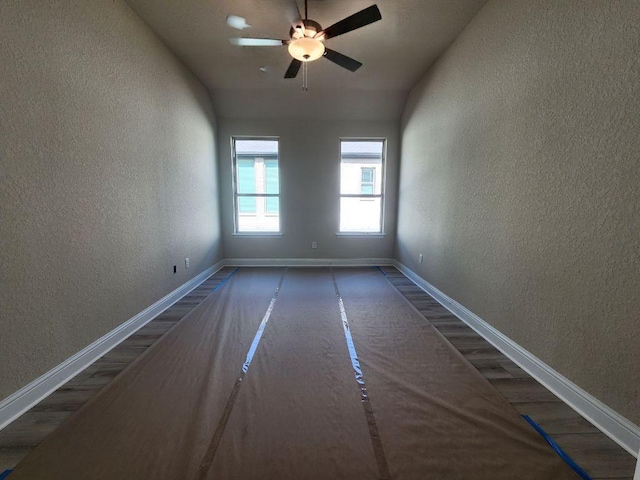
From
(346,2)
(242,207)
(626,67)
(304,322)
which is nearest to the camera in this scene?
(626,67)

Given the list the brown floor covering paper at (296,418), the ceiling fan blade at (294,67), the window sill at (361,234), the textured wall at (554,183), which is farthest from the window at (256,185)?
the textured wall at (554,183)

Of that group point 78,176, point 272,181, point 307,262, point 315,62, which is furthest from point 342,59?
point 307,262

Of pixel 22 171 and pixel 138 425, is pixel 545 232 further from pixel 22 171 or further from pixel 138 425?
pixel 22 171

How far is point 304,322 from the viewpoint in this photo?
2.65 meters

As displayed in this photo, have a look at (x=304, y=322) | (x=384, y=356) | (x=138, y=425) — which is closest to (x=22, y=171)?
(x=138, y=425)

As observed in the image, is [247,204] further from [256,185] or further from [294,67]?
[294,67]

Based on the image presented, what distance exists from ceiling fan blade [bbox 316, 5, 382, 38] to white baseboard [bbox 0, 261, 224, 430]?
3.04m

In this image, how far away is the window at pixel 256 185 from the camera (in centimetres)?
484

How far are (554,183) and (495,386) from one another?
1.38 meters

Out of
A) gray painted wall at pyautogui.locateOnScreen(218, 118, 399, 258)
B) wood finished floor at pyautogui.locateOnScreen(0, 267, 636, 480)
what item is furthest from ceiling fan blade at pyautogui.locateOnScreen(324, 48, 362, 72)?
wood finished floor at pyautogui.locateOnScreen(0, 267, 636, 480)

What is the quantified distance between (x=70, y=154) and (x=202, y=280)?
2463mm

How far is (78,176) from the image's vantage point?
1897 millimetres

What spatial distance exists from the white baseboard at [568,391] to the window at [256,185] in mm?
3604

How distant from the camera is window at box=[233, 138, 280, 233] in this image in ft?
15.9
